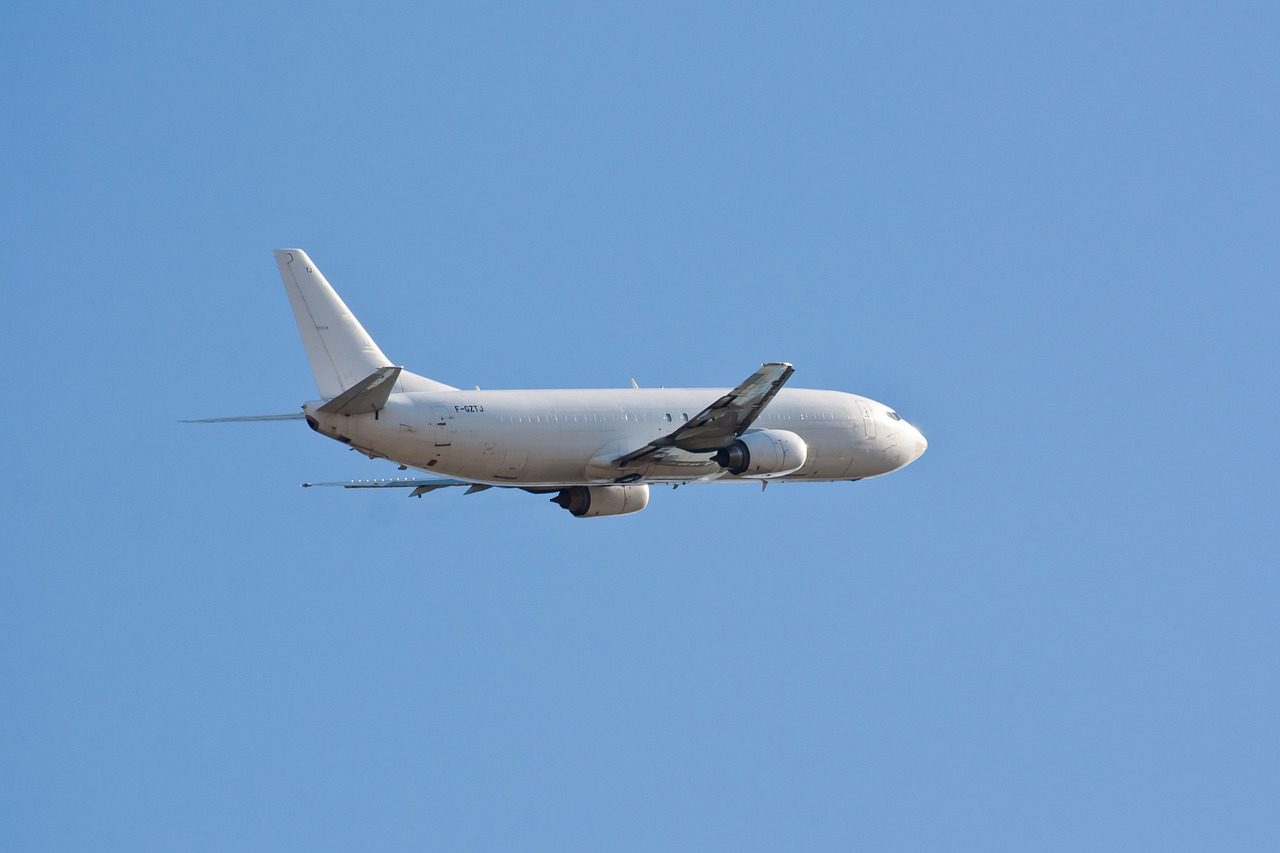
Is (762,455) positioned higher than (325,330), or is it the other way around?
(325,330)

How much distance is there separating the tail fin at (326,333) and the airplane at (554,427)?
25 mm

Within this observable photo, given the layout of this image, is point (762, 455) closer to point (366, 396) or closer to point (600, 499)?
point (600, 499)

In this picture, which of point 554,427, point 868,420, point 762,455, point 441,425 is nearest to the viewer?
point 441,425

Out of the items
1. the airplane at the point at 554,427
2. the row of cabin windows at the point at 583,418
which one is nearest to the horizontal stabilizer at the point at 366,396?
the airplane at the point at 554,427

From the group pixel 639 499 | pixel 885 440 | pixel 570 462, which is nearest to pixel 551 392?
pixel 570 462

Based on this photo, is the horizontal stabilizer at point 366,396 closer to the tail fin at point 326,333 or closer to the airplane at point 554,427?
the airplane at point 554,427

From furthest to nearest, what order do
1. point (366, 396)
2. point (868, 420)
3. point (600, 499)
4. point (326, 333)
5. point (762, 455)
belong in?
point (868, 420)
point (600, 499)
point (762, 455)
point (326, 333)
point (366, 396)

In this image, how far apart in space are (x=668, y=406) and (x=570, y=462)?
3.67 meters

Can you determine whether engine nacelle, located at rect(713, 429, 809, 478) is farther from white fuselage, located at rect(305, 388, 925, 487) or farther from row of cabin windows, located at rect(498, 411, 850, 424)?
row of cabin windows, located at rect(498, 411, 850, 424)

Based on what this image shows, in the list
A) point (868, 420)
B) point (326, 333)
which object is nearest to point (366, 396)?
point (326, 333)

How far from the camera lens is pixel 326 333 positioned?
54.9 m

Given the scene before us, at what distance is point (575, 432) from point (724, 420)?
151 inches

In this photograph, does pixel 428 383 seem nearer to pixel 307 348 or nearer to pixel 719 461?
pixel 307 348

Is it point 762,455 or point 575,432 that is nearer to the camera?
point 575,432
